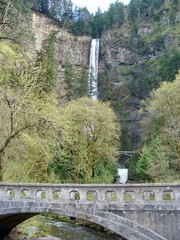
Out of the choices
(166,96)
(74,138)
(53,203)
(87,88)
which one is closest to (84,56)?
(87,88)

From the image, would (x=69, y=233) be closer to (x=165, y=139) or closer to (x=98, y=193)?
(x=98, y=193)

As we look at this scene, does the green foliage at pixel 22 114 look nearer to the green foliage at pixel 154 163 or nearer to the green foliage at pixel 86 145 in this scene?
the green foliage at pixel 86 145

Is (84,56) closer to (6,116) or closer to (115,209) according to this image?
(6,116)

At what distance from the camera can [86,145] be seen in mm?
33219

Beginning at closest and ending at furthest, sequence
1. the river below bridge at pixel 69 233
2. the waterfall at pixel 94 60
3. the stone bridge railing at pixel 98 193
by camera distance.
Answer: the stone bridge railing at pixel 98 193 < the river below bridge at pixel 69 233 < the waterfall at pixel 94 60

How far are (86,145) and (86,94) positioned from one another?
25081 millimetres

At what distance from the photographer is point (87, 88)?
59594 mm

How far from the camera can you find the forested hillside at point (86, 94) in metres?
18.2

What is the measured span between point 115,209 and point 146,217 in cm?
123

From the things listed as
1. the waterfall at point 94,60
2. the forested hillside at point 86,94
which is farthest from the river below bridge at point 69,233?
the waterfall at point 94,60

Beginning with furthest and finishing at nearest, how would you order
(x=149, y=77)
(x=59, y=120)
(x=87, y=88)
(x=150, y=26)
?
(x=150, y=26)
(x=149, y=77)
(x=87, y=88)
(x=59, y=120)

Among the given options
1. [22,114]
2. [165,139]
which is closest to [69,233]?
[22,114]

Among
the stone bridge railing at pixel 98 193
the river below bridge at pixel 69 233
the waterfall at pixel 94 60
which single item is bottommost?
the river below bridge at pixel 69 233

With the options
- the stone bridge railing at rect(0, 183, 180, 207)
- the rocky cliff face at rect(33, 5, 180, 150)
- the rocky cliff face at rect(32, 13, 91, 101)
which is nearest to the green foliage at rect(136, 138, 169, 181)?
the stone bridge railing at rect(0, 183, 180, 207)
